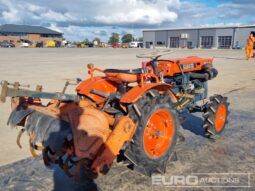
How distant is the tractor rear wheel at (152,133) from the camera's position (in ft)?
9.05

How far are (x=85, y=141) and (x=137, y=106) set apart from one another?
681mm

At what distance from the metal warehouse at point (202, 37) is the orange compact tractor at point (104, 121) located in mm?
54523

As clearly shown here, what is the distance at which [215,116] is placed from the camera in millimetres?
4129

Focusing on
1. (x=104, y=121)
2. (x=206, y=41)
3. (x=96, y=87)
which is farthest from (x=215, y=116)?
(x=206, y=41)

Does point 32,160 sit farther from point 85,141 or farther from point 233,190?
point 233,190

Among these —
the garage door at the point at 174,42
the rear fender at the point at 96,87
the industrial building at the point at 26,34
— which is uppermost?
the industrial building at the point at 26,34

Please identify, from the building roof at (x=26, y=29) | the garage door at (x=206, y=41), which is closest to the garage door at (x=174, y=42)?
the garage door at (x=206, y=41)

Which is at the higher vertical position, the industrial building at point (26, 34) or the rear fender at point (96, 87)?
the industrial building at point (26, 34)

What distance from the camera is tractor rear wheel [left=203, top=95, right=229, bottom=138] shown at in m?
4.08

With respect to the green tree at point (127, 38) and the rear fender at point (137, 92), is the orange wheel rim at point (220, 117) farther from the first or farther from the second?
the green tree at point (127, 38)

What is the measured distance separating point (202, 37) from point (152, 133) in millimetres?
66658

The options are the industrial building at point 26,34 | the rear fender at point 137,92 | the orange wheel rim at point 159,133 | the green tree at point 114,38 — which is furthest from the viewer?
the green tree at point 114,38

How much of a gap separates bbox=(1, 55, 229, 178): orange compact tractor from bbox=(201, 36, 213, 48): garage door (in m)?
63.8

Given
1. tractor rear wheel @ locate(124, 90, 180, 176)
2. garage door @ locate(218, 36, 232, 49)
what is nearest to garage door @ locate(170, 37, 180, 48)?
garage door @ locate(218, 36, 232, 49)
